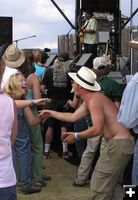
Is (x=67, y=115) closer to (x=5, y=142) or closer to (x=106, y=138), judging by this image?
(x=106, y=138)

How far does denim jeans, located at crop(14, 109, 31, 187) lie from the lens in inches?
230

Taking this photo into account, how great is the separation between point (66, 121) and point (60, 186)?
1.91 m

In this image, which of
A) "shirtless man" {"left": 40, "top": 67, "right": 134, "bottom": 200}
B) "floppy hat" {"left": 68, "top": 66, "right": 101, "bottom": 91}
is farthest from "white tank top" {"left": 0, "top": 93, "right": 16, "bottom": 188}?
"floppy hat" {"left": 68, "top": 66, "right": 101, "bottom": 91}

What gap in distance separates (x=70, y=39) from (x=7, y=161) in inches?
577

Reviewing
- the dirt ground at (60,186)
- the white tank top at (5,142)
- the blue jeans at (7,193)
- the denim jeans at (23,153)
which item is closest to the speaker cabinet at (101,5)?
the dirt ground at (60,186)

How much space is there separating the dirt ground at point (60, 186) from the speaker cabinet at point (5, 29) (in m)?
2.82

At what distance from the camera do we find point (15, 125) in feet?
10.6

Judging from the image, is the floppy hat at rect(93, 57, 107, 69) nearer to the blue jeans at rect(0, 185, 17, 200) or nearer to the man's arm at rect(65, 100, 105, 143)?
the man's arm at rect(65, 100, 105, 143)

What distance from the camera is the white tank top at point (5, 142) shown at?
3.07 meters

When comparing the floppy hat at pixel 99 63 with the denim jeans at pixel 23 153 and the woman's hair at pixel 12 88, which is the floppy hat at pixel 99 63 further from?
the woman's hair at pixel 12 88

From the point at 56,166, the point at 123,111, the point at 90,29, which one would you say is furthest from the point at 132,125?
the point at 90,29

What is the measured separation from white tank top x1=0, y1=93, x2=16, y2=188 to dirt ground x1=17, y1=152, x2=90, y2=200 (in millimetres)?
2838

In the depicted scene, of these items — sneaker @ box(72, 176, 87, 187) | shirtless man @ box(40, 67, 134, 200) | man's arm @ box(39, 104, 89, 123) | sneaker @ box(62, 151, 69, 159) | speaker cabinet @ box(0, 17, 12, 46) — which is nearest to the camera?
shirtless man @ box(40, 67, 134, 200)

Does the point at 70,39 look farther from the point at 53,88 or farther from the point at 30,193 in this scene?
the point at 30,193
